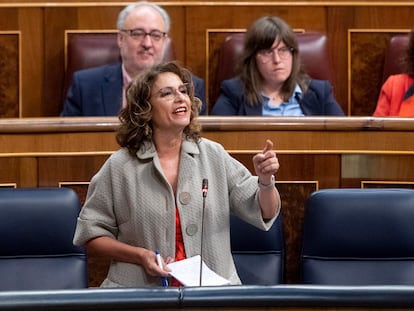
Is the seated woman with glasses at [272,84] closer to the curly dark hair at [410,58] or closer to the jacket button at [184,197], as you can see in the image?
the curly dark hair at [410,58]

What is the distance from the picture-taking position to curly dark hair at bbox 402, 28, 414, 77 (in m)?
1.66

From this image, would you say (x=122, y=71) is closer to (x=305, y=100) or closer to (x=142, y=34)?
(x=142, y=34)

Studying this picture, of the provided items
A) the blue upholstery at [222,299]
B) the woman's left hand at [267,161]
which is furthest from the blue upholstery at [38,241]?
the blue upholstery at [222,299]

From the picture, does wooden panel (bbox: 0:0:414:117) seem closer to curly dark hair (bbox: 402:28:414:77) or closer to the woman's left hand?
curly dark hair (bbox: 402:28:414:77)

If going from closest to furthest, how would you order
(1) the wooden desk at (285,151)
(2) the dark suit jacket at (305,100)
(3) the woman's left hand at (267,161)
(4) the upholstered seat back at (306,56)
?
(3) the woman's left hand at (267,161) < (1) the wooden desk at (285,151) < (2) the dark suit jacket at (305,100) < (4) the upholstered seat back at (306,56)

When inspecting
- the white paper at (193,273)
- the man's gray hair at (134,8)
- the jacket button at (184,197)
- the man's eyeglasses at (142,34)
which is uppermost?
the man's gray hair at (134,8)

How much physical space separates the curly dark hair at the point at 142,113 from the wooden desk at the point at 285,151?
4.1 inches

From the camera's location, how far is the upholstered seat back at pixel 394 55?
5.85 feet

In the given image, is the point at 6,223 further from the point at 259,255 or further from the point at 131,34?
the point at 131,34

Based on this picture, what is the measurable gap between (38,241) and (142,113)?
0.21 m

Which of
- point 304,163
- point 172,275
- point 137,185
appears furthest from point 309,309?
point 304,163

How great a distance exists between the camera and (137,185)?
1193 millimetres

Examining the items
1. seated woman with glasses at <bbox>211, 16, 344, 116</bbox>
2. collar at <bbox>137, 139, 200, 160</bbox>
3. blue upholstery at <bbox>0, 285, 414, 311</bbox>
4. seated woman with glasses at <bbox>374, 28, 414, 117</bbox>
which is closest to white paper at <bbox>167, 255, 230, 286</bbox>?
collar at <bbox>137, 139, 200, 160</bbox>

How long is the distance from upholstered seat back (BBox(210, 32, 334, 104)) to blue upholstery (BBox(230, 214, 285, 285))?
541 millimetres
